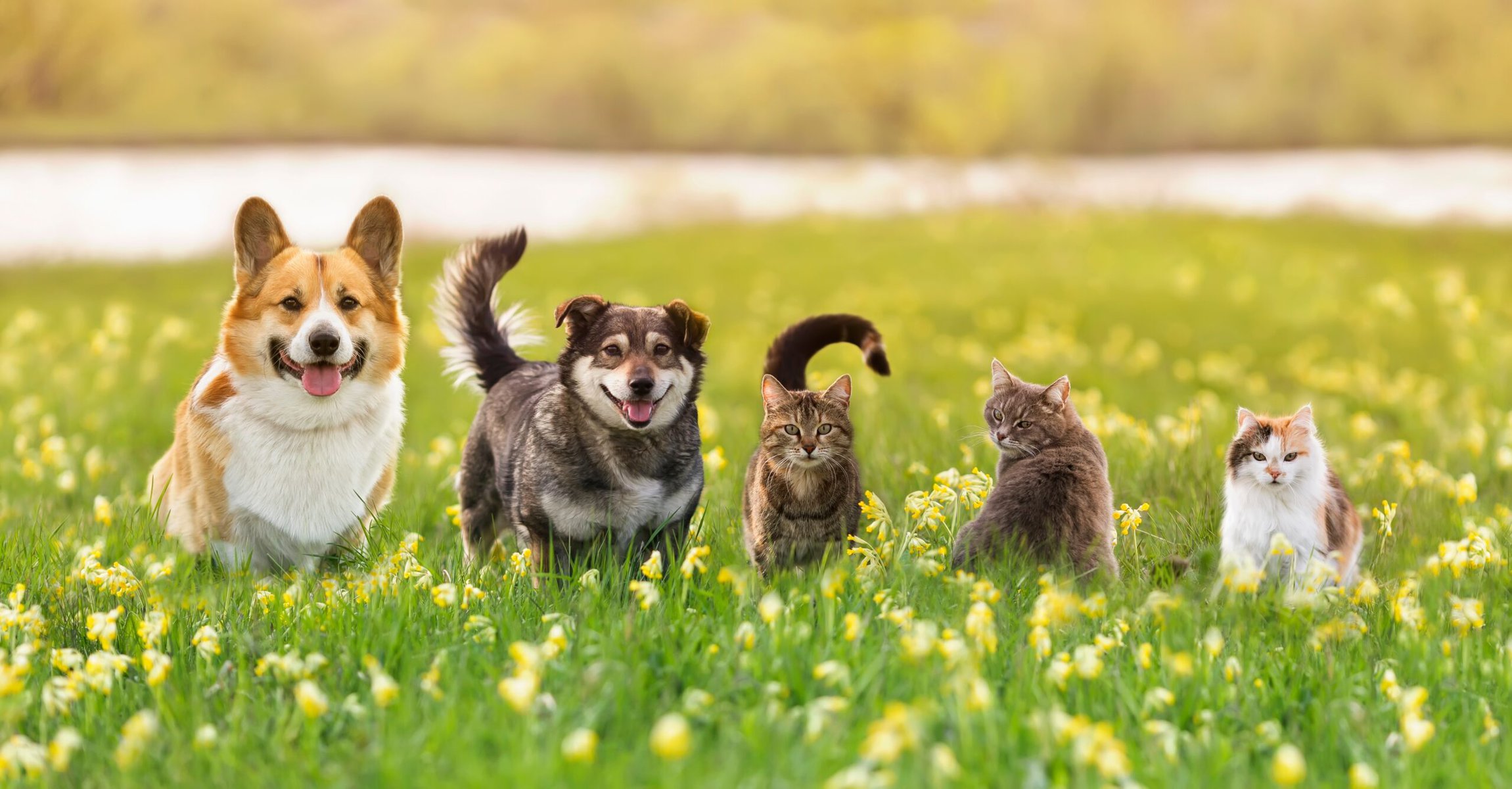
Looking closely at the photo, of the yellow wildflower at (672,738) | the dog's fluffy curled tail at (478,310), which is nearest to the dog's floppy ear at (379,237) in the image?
the dog's fluffy curled tail at (478,310)

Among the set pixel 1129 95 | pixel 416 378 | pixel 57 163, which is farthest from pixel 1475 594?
pixel 1129 95

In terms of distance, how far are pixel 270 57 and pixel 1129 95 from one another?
30050 mm

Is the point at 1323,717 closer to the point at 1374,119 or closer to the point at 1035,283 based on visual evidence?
the point at 1035,283

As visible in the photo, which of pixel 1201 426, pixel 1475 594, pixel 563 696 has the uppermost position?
pixel 1201 426

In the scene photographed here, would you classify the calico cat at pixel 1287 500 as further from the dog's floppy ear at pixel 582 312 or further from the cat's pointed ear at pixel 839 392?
the dog's floppy ear at pixel 582 312

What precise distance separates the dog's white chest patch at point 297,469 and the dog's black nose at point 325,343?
1.16 ft

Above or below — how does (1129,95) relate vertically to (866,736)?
above

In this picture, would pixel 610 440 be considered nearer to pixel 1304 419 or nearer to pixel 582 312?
pixel 582 312

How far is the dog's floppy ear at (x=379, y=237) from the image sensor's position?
549cm

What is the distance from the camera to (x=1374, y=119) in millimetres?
39469

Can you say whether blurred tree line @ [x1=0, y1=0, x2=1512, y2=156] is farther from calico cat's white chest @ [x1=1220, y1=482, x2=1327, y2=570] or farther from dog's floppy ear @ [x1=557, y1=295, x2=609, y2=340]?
dog's floppy ear @ [x1=557, y1=295, x2=609, y2=340]

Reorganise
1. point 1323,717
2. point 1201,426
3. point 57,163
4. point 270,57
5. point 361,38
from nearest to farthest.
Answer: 1. point 1323,717
2. point 1201,426
3. point 57,163
4. point 270,57
5. point 361,38

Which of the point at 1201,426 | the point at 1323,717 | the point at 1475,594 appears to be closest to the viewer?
the point at 1323,717

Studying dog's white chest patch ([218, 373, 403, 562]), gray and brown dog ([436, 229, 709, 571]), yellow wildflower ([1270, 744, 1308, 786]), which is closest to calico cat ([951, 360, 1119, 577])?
gray and brown dog ([436, 229, 709, 571])
